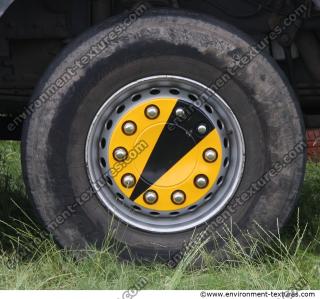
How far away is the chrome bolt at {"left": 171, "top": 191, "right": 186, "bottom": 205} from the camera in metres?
3.46

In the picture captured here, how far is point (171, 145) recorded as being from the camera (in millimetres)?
3459

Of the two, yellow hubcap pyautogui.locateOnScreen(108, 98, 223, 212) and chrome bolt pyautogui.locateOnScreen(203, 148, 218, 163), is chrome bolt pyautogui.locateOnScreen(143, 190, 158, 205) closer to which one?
yellow hubcap pyautogui.locateOnScreen(108, 98, 223, 212)

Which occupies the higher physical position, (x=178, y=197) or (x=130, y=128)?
(x=130, y=128)

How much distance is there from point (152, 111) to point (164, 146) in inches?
6.3

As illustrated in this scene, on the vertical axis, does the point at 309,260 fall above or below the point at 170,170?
below

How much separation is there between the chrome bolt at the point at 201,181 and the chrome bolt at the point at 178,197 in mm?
74

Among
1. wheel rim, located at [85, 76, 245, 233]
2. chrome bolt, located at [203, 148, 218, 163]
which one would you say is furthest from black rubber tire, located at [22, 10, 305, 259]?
chrome bolt, located at [203, 148, 218, 163]

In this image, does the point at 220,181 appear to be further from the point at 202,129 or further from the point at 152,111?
the point at 152,111

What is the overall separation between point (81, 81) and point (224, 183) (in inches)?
30.0

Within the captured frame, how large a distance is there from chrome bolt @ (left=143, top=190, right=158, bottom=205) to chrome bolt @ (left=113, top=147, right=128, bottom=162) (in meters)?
0.18

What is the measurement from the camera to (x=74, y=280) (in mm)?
3373

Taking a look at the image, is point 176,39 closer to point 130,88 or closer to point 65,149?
point 130,88

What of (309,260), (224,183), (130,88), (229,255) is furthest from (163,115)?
(309,260)

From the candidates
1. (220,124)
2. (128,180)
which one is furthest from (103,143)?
(220,124)
